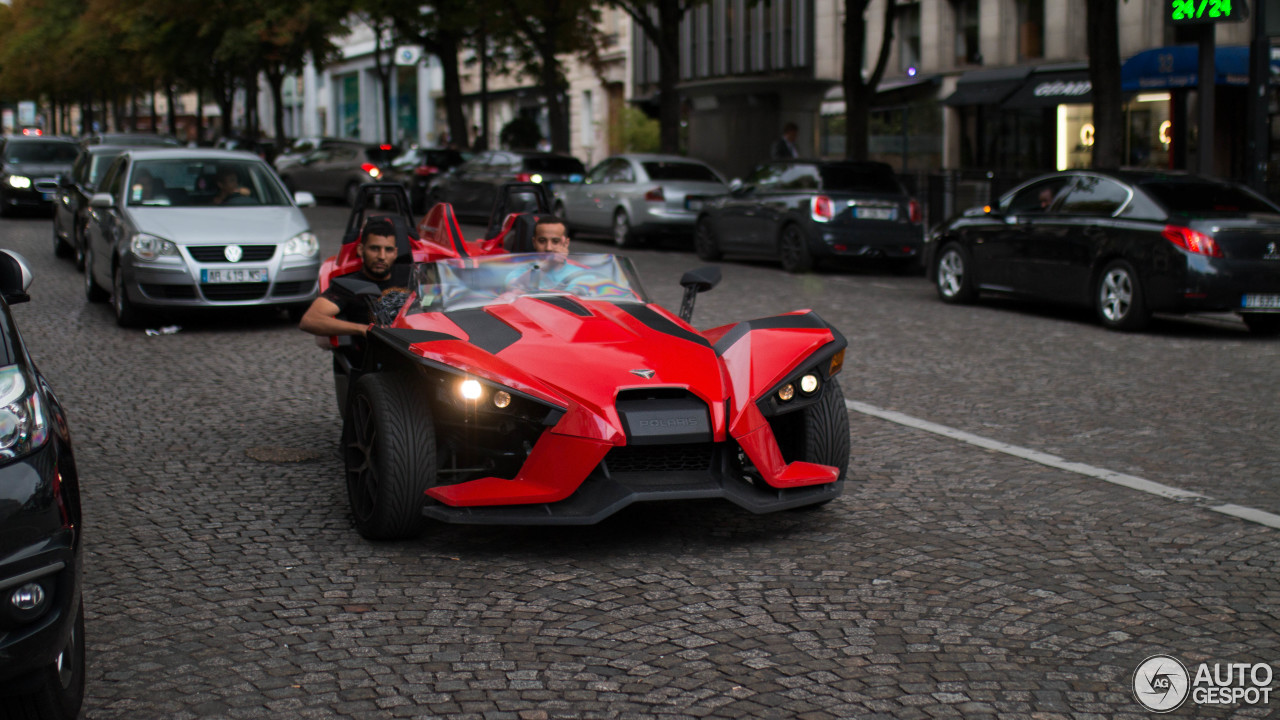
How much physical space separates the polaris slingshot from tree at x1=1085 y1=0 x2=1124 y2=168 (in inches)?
492

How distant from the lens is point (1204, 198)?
12656mm

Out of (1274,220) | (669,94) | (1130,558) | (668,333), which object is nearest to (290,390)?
(668,333)

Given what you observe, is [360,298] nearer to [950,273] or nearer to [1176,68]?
[950,273]

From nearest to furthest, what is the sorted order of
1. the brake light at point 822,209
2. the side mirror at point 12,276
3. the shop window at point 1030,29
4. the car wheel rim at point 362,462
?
the side mirror at point 12,276 < the car wheel rim at point 362,462 < the brake light at point 822,209 < the shop window at point 1030,29

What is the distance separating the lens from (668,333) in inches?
230

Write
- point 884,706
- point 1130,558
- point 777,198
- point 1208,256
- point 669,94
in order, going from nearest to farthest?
point 884,706
point 1130,558
point 1208,256
point 777,198
point 669,94

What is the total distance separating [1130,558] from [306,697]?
311 cm

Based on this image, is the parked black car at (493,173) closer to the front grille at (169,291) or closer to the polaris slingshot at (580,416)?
the front grille at (169,291)

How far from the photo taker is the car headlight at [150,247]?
12.1 meters

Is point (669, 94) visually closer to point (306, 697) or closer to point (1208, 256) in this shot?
point (1208, 256)

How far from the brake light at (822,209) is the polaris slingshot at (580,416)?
40.2 ft

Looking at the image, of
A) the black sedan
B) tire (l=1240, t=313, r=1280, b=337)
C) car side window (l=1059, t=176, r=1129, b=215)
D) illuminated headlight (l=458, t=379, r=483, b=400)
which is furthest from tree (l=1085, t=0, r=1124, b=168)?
illuminated headlight (l=458, t=379, r=483, b=400)

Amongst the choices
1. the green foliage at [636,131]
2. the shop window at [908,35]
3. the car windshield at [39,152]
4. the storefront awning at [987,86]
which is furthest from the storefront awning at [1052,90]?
the car windshield at [39,152]

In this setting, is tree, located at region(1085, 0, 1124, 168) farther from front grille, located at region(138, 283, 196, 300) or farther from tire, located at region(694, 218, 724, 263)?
front grille, located at region(138, 283, 196, 300)
